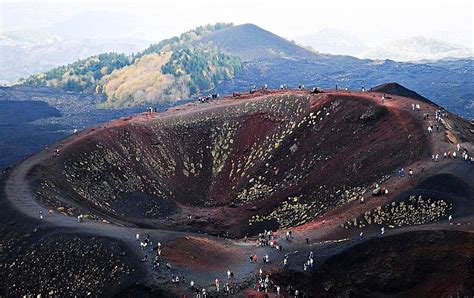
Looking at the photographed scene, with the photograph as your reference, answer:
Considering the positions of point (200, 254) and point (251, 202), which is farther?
point (251, 202)

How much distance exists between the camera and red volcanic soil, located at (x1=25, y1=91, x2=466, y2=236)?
277ft

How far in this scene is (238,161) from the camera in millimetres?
106188

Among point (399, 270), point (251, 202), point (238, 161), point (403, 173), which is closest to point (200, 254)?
point (399, 270)

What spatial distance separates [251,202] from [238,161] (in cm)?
1375

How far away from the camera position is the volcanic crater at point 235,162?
84.5 meters

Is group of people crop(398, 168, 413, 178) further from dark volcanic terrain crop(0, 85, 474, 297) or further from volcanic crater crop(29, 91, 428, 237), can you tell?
volcanic crater crop(29, 91, 428, 237)

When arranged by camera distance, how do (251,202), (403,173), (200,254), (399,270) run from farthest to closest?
Result: (251,202), (403,173), (200,254), (399,270)

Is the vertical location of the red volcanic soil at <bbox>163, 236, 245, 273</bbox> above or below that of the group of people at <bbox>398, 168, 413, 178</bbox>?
below

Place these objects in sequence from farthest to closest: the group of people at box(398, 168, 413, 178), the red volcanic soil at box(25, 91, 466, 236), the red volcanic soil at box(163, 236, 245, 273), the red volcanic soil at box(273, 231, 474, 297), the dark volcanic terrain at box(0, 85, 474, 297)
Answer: the red volcanic soil at box(25, 91, 466, 236), the group of people at box(398, 168, 413, 178), the red volcanic soil at box(163, 236, 245, 273), the dark volcanic terrain at box(0, 85, 474, 297), the red volcanic soil at box(273, 231, 474, 297)

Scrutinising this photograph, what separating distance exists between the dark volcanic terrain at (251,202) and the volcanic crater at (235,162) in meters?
0.31

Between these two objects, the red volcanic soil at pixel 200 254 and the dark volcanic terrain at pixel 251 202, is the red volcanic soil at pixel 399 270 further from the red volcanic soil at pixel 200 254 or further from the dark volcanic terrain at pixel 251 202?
the red volcanic soil at pixel 200 254

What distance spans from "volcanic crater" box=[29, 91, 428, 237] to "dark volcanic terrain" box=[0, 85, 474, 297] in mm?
312

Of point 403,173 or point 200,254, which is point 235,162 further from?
point 200,254

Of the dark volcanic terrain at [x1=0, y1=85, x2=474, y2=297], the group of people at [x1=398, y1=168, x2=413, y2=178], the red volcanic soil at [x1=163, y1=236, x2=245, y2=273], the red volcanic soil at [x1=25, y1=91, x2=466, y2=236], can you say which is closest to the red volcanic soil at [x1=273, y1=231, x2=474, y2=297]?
the dark volcanic terrain at [x1=0, y1=85, x2=474, y2=297]
